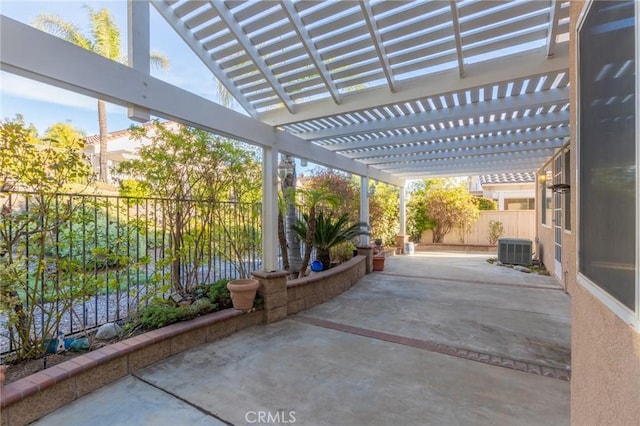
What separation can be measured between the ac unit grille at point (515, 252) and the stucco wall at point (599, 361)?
9287 mm

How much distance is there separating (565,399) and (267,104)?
16.5 feet

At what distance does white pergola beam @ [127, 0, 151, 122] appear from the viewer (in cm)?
313

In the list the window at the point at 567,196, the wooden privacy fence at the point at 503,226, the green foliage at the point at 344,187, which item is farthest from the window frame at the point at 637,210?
the wooden privacy fence at the point at 503,226

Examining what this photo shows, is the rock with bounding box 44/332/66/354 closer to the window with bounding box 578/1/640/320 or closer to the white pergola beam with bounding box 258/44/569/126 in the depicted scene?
the white pergola beam with bounding box 258/44/569/126

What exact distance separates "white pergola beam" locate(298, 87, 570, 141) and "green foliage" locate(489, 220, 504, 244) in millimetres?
A: 10798

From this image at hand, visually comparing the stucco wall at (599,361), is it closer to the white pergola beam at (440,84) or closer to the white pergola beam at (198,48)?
the white pergola beam at (440,84)

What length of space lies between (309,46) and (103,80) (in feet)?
7.14

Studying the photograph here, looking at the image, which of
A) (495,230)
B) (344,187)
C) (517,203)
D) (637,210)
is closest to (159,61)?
(344,187)

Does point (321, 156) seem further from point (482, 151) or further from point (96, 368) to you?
point (96, 368)

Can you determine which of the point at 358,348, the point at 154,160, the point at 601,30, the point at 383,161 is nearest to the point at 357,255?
the point at 383,161

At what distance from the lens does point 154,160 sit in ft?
14.4

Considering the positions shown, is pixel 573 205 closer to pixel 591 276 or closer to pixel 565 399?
pixel 591 276

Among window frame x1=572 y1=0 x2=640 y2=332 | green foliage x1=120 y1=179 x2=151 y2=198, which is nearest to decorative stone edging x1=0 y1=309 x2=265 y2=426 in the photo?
green foliage x1=120 y1=179 x2=151 y2=198

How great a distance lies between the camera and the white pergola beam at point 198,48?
11.3ft
